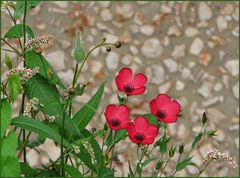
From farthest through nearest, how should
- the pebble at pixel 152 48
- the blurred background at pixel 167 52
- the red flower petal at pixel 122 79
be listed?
the pebble at pixel 152 48 → the blurred background at pixel 167 52 → the red flower petal at pixel 122 79

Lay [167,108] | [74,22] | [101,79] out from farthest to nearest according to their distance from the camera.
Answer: [74,22], [101,79], [167,108]

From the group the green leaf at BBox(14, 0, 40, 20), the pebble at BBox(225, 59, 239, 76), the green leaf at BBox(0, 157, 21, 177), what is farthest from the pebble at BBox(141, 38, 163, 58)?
the green leaf at BBox(0, 157, 21, 177)

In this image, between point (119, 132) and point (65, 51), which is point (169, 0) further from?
point (119, 132)

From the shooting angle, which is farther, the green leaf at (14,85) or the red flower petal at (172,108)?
the red flower petal at (172,108)

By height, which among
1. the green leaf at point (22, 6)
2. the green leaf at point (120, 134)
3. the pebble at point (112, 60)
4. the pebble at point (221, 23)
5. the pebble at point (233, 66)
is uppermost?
the pebble at point (221, 23)

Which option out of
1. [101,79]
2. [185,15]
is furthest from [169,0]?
[101,79]

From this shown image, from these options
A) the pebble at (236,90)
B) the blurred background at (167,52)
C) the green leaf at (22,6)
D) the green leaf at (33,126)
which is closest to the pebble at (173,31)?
the blurred background at (167,52)

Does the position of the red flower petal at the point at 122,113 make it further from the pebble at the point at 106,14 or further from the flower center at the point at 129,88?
the pebble at the point at 106,14

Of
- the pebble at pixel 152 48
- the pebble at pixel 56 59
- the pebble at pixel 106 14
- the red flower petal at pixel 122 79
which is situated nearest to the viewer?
the red flower petal at pixel 122 79
